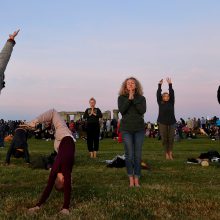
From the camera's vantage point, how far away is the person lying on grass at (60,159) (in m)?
7.10

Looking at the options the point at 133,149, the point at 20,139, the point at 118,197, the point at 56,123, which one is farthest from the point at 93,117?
the point at 56,123

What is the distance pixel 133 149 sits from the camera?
32.4ft

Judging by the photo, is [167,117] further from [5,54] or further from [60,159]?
[5,54]

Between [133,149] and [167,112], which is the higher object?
[167,112]

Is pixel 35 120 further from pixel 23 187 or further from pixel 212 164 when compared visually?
pixel 212 164

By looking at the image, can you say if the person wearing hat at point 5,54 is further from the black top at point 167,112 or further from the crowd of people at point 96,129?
the black top at point 167,112

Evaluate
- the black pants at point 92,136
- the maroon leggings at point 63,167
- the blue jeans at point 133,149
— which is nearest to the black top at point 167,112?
the black pants at point 92,136

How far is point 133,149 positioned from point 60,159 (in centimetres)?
292

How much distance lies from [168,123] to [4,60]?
32.4 ft

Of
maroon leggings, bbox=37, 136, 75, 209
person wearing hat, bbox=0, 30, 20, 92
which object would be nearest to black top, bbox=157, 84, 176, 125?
maroon leggings, bbox=37, 136, 75, 209

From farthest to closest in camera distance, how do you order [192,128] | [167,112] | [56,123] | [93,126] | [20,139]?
[192,128] → [93,126] → [167,112] → [20,139] → [56,123]

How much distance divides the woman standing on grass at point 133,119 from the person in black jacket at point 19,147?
5724mm

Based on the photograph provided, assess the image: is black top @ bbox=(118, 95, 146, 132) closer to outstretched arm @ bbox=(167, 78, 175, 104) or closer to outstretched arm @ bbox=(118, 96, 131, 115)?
outstretched arm @ bbox=(118, 96, 131, 115)

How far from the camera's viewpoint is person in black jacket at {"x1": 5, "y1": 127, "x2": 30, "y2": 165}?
1470cm
